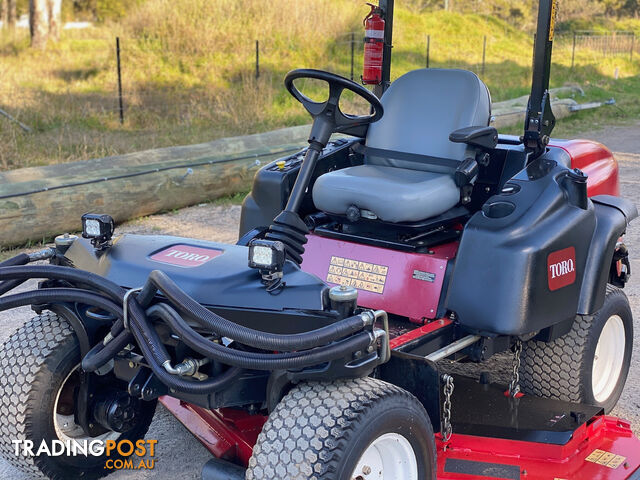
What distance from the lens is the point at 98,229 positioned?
2639 millimetres

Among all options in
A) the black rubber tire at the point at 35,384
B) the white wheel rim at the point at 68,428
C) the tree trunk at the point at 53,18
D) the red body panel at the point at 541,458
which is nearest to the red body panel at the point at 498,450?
the red body panel at the point at 541,458

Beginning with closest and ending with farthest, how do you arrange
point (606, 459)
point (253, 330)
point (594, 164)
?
point (253, 330)
point (606, 459)
point (594, 164)

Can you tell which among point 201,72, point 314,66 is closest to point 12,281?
point 201,72

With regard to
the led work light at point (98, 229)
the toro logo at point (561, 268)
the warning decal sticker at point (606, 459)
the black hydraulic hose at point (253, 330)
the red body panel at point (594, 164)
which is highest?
the red body panel at point (594, 164)

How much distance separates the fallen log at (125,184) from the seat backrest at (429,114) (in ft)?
10.2

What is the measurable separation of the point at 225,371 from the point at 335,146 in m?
1.63

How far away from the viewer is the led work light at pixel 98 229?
2.64m

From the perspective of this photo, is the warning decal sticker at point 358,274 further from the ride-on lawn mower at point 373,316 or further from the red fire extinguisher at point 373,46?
the red fire extinguisher at point 373,46

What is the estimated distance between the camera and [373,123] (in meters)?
3.62

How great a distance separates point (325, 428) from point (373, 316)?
325 millimetres

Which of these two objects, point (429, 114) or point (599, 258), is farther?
point (429, 114)

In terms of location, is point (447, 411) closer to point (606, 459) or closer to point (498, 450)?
point (498, 450)

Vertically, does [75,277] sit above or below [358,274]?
above

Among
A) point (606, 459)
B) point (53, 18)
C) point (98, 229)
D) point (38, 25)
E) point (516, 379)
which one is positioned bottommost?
point (606, 459)
